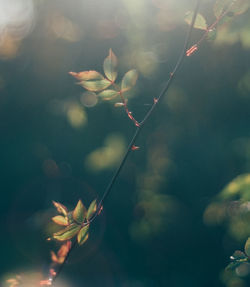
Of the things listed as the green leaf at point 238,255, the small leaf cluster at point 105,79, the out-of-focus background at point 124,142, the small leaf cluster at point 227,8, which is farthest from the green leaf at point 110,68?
the out-of-focus background at point 124,142

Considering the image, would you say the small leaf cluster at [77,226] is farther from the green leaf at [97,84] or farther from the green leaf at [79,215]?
the green leaf at [97,84]

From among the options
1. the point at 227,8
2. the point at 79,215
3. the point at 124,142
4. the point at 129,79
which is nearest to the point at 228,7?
the point at 227,8

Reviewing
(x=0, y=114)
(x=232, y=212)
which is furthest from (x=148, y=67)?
(x=0, y=114)

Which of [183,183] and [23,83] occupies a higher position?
[23,83]

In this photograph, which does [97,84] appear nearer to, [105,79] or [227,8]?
[105,79]

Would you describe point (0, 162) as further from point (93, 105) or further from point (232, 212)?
point (232, 212)

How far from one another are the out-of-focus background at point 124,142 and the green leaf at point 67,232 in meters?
0.59

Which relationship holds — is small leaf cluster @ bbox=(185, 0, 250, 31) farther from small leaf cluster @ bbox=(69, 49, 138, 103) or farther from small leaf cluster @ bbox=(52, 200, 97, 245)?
small leaf cluster @ bbox=(52, 200, 97, 245)

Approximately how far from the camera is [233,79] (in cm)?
125

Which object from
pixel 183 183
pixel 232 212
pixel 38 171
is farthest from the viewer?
pixel 38 171

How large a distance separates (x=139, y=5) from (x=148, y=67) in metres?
0.24

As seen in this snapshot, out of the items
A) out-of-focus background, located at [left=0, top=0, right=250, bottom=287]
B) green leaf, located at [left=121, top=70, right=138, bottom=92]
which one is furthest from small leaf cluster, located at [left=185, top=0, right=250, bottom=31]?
out-of-focus background, located at [left=0, top=0, right=250, bottom=287]

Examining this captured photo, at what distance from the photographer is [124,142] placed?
128 centimetres

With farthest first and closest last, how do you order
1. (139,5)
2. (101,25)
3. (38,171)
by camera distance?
1. (38,171)
2. (101,25)
3. (139,5)
